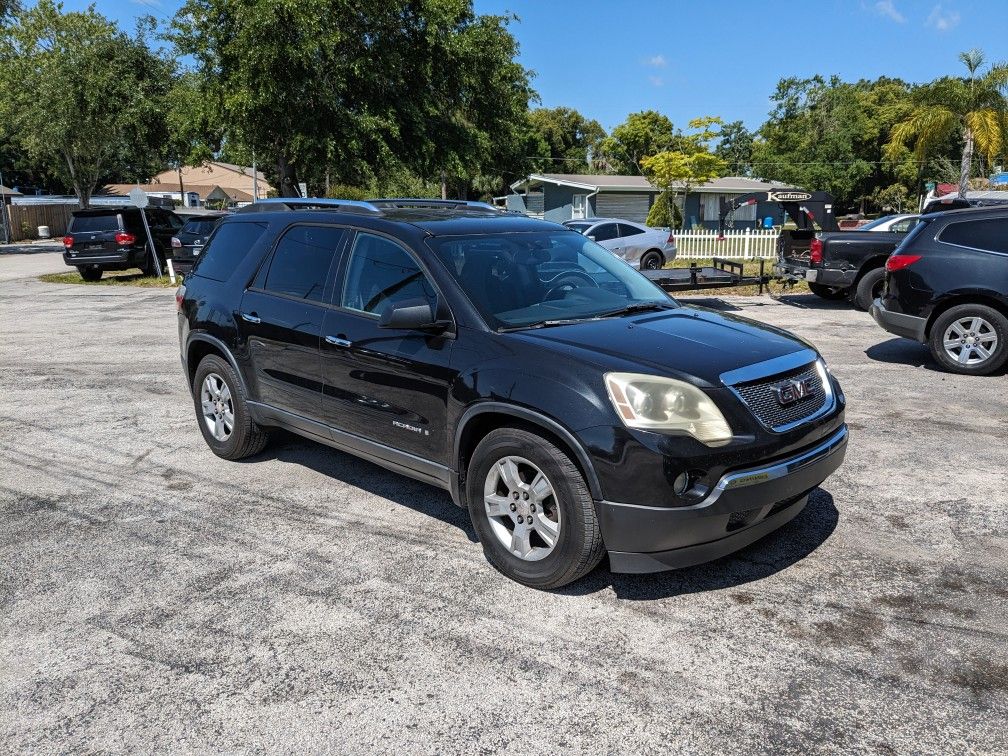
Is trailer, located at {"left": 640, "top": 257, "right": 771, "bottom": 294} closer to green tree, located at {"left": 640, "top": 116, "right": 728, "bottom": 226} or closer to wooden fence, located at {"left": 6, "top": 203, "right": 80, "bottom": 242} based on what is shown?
green tree, located at {"left": 640, "top": 116, "right": 728, "bottom": 226}

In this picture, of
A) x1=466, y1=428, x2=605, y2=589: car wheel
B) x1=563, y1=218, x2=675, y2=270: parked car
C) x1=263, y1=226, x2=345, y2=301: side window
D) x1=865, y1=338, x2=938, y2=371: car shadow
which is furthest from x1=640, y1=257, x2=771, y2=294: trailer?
x1=466, y1=428, x2=605, y2=589: car wheel

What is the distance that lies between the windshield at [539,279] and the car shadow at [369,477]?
1.25m

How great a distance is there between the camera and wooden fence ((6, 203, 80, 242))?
46.9 m

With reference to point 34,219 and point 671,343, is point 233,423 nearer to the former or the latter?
point 671,343

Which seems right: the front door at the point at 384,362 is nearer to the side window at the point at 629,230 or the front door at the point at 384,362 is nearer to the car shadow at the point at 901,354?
the car shadow at the point at 901,354

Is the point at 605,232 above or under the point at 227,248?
above

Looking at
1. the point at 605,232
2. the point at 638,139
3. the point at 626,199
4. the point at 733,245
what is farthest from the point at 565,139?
the point at 605,232

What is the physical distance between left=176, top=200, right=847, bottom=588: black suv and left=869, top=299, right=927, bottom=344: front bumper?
195 inches

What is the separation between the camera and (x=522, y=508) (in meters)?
3.77

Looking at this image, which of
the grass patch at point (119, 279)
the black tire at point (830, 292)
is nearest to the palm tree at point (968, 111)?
the black tire at point (830, 292)

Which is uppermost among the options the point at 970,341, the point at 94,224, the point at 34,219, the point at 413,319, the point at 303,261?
the point at 34,219

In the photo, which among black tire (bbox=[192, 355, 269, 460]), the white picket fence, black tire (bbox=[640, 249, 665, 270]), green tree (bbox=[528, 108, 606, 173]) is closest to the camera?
black tire (bbox=[192, 355, 269, 460])

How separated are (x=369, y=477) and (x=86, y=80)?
1073 inches

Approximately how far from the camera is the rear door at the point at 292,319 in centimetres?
488
